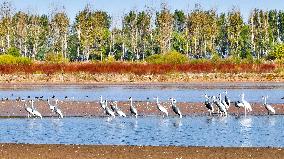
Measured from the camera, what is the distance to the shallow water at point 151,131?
80.7 feet

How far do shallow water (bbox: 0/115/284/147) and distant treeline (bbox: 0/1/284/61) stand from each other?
9536cm

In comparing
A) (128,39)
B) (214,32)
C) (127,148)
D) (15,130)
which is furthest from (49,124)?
(128,39)

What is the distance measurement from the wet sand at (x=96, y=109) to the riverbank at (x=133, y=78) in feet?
116

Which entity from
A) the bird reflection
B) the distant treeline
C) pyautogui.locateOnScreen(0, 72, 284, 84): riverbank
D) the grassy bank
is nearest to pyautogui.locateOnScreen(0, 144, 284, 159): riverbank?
the bird reflection

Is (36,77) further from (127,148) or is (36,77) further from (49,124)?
(127,148)

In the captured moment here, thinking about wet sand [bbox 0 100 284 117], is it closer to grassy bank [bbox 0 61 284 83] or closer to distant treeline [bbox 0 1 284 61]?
grassy bank [bbox 0 61 284 83]

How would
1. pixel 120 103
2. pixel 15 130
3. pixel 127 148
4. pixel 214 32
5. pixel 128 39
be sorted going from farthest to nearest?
pixel 128 39
pixel 214 32
pixel 120 103
pixel 15 130
pixel 127 148

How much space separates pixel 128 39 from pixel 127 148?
436 feet

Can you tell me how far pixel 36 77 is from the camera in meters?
81.6

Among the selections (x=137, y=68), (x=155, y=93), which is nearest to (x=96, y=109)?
(x=155, y=93)

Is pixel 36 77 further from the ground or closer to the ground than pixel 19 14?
closer to the ground

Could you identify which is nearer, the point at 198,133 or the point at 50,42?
the point at 198,133

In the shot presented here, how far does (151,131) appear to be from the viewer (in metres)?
28.2

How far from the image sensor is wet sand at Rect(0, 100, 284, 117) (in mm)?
37219
